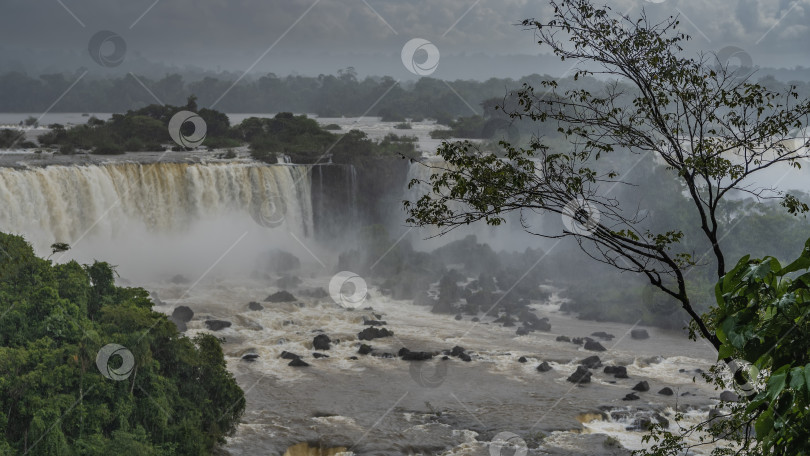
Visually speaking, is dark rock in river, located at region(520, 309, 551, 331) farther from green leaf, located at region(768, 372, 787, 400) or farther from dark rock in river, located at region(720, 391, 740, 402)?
green leaf, located at region(768, 372, 787, 400)

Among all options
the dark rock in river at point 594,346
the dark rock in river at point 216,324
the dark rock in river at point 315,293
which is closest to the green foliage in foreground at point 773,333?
the dark rock in river at point 594,346

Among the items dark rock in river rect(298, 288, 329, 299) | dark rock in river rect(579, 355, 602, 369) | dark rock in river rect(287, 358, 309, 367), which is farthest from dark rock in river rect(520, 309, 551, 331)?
dark rock in river rect(287, 358, 309, 367)

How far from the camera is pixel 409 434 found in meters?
15.1

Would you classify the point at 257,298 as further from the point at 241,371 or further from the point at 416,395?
the point at 416,395

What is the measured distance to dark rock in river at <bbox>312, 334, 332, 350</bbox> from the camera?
68.8 ft

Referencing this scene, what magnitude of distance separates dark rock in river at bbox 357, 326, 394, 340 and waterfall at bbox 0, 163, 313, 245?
10630 mm

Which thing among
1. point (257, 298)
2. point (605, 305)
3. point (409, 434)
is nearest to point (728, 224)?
point (605, 305)

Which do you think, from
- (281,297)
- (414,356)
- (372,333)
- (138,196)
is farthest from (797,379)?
(138,196)

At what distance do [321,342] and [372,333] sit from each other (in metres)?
1.78

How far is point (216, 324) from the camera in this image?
22.0 metres

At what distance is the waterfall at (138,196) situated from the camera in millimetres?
24109

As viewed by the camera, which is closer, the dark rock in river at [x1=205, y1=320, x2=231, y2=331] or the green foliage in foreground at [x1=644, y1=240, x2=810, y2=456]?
the green foliage in foreground at [x1=644, y1=240, x2=810, y2=456]

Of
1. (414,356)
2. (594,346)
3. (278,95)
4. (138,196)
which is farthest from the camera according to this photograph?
(278,95)

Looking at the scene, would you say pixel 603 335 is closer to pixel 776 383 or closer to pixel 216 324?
pixel 216 324
